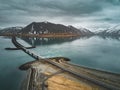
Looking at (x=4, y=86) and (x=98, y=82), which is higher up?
(x=98, y=82)

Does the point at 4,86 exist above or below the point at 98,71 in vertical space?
below

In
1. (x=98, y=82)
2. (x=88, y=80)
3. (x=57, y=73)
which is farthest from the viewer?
(x=57, y=73)

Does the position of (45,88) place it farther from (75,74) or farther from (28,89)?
(75,74)

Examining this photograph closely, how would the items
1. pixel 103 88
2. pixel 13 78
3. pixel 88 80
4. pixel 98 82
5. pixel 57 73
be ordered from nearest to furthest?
1. pixel 103 88
2. pixel 98 82
3. pixel 88 80
4. pixel 57 73
5. pixel 13 78

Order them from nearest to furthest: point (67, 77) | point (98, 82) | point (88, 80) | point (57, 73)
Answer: point (98, 82), point (88, 80), point (67, 77), point (57, 73)

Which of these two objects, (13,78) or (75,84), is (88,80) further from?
(13,78)

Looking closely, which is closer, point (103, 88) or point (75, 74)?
point (103, 88)

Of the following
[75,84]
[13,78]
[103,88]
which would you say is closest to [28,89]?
[75,84]

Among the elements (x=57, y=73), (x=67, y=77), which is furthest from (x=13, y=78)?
(x=67, y=77)

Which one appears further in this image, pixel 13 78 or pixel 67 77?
pixel 13 78
